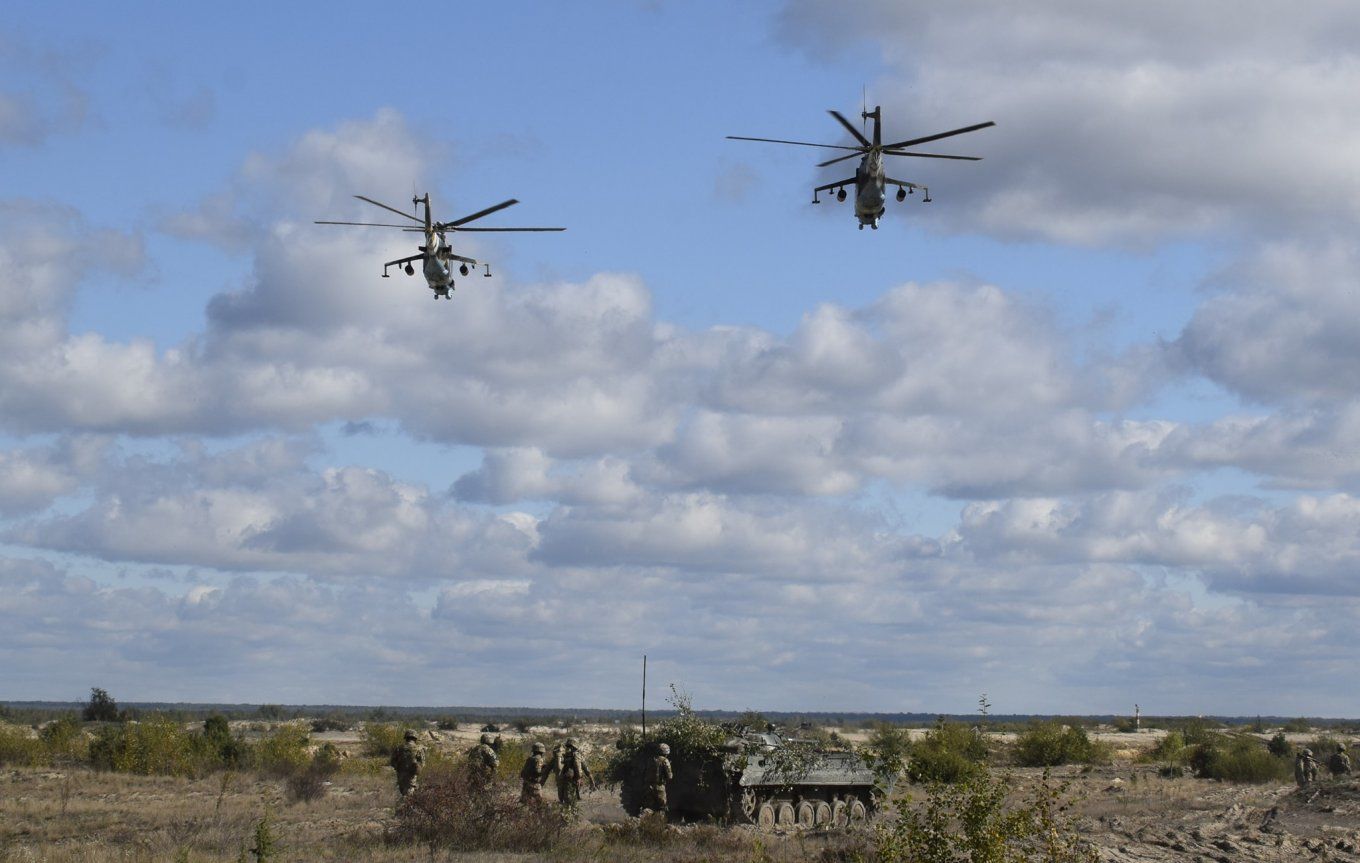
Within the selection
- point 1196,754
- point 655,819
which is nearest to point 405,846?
point 655,819

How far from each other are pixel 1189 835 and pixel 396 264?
73.5 ft

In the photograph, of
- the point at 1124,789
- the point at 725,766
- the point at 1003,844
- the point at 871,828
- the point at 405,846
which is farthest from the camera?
the point at 1124,789

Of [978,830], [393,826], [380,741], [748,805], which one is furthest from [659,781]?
[380,741]

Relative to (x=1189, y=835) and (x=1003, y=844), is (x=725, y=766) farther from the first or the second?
(x=1003, y=844)

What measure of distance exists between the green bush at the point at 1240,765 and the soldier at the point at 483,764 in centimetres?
3753

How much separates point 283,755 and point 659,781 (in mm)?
22568

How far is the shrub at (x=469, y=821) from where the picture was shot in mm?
29469

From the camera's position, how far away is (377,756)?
63031mm

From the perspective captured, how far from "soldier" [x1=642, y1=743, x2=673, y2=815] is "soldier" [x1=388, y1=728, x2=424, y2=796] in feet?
17.2

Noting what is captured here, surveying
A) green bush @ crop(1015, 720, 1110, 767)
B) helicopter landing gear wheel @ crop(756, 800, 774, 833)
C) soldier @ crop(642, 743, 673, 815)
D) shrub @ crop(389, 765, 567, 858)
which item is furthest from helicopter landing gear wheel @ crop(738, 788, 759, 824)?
green bush @ crop(1015, 720, 1110, 767)

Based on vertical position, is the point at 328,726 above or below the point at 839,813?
above

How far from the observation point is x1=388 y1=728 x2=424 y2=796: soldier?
3444 centimetres

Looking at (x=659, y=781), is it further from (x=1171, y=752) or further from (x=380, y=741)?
(x=1171, y=752)

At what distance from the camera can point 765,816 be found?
124ft
